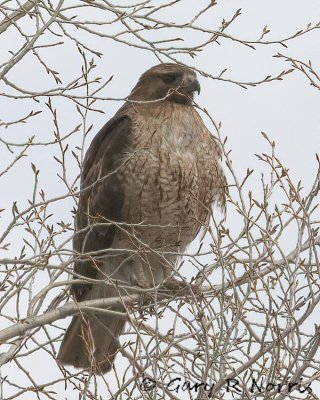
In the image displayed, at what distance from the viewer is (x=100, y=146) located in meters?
8.89

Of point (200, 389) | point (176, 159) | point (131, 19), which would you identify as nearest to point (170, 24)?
point (131, 19)

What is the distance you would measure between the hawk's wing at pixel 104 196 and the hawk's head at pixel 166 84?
0.43 meters

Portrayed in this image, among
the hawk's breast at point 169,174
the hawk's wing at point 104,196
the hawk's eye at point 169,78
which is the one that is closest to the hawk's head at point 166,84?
the hawk's eye at point 169,78

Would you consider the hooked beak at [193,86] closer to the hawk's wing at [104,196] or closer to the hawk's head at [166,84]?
the hawk's head at [166,84]

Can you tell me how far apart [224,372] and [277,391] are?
32 cm

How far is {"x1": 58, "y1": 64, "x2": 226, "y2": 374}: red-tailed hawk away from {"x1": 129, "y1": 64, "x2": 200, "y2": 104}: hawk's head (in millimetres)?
11

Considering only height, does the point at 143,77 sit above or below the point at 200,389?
above

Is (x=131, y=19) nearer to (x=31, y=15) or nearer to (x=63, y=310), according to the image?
(x=31, y=15)

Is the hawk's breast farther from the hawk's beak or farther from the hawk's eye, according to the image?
the hawk's eye

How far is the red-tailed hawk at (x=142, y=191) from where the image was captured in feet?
27.5

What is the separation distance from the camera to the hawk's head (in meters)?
8.81

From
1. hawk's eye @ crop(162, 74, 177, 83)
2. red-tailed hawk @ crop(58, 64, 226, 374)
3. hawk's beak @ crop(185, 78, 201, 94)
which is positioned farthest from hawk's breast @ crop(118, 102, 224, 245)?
hawk's eye @ crop(162, 74, 177, 83)

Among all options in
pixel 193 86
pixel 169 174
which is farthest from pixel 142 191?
pixel 193 86

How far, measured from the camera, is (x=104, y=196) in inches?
338
